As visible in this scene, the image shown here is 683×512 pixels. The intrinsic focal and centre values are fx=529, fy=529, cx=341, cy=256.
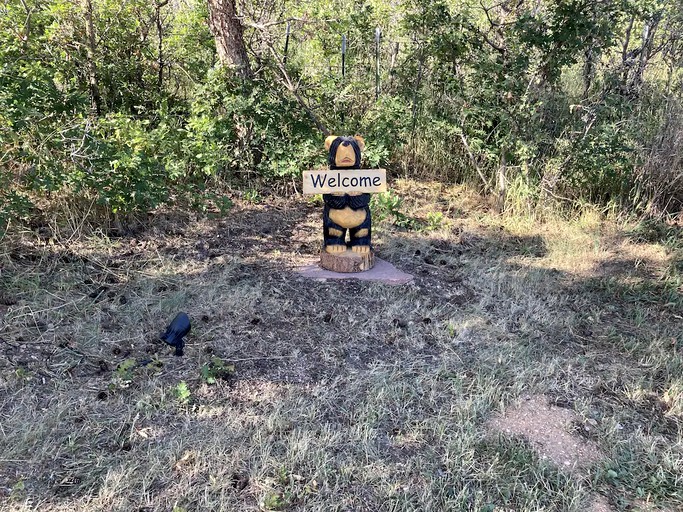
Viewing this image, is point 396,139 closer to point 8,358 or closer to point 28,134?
point 28,134

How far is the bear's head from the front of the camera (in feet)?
12.3

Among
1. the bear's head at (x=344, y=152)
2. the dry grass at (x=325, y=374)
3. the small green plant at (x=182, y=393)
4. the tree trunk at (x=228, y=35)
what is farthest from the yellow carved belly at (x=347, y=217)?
the tree trunk at (x=228, y=35)

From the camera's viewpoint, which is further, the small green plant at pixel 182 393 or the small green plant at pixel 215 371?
the small green plant at pixel 215 371

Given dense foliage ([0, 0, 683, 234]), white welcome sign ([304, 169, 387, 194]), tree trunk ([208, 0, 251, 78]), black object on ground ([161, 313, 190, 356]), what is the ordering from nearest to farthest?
black object on ground ([161, 313, 190, 356]) < white welcome sign ([304, 169, 387, 194]) < dense foliage ([0, 0, 683, 234]) < tree trunk ([208, 0, 251, 78])

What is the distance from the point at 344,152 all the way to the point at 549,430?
2.23m

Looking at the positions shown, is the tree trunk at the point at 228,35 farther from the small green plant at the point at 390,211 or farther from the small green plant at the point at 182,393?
the small green plant at the point at 182,393

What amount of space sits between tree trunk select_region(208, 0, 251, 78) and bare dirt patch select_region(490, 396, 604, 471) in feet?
12.7

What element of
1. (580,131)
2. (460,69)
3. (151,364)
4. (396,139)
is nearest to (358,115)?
(396,139)

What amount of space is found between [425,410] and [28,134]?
10.7ft

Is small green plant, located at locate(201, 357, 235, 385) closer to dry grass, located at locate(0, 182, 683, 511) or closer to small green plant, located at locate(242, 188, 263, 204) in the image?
dry grass, located at locate(0, 182, 683, 511)

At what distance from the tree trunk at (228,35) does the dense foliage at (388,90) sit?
0.13m

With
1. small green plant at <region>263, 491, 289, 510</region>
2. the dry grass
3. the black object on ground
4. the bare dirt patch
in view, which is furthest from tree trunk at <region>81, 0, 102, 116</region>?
the bare dirt patch

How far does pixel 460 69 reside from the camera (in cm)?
529

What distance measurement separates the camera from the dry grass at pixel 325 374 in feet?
6.96
